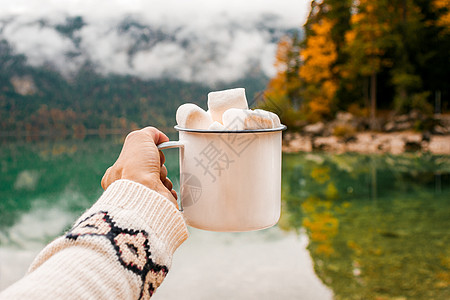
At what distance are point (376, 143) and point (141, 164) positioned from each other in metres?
12.2

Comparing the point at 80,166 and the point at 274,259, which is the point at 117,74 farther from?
the point at 274,259

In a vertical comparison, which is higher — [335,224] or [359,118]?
[359,118]

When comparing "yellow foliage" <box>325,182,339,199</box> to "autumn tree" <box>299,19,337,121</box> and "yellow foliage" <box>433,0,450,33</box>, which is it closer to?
"autumn tree" <box>299,19,337,121</box>

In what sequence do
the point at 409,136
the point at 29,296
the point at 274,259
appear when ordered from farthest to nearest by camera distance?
the point at 409,136
the point at 274,259
the point at 29,296

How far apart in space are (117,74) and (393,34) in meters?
10.1

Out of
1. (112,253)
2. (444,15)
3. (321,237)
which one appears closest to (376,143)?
(444,15)

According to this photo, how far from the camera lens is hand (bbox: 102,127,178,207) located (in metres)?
0.72

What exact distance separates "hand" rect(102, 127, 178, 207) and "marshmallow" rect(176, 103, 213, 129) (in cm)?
7

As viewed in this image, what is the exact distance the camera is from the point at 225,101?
824 millimetres

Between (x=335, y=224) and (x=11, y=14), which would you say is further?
(x=11, y=14)

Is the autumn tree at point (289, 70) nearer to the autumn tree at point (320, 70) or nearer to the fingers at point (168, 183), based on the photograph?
the autumn tree at point (320, 70)

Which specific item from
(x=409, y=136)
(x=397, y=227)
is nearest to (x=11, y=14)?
(x=409, y=136)

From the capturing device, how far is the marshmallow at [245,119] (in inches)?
29.6

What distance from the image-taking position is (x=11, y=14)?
23438 millimetres
